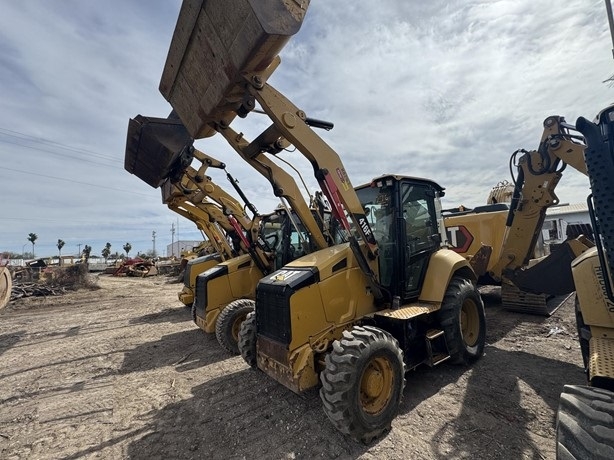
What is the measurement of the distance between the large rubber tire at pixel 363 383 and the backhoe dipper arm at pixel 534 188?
13.1 ft

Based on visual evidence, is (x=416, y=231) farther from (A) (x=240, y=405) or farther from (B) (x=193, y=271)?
(B) (x=193, y=271)

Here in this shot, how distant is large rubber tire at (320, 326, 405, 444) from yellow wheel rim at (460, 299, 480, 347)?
1.92 m

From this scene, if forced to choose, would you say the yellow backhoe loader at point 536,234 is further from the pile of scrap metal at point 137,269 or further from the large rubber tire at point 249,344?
the pile of scrap metal at point 137,269

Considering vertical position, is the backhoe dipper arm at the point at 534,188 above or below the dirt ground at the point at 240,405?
above

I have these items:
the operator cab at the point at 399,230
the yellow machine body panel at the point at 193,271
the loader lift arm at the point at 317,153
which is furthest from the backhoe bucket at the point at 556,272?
the yellow machine body panel at the point at 193,271

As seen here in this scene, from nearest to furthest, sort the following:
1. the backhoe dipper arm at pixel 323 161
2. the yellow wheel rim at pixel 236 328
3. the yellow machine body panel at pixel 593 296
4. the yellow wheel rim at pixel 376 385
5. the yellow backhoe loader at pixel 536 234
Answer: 1. the yellow machine body panel at pixel 593 296
2. the yellow wheel rim at pixel 376 385
3. the backhoe dipper arm at pixel 323 161
4. the yellow backhoe loader at pixel 536 234
5. the yellow wheel rim at pixel 236 328

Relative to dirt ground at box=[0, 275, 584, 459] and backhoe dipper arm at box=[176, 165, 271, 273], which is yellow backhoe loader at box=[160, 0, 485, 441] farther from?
backhoe dipper arm at box=[176, 165, 271, 273]

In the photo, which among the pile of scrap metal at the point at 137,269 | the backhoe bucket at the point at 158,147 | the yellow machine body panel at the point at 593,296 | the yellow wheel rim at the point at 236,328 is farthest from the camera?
the pile of scrap metal at the point at 137,269

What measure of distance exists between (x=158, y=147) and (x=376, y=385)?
209 inches

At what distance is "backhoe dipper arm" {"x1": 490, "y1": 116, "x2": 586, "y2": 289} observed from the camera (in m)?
4.92

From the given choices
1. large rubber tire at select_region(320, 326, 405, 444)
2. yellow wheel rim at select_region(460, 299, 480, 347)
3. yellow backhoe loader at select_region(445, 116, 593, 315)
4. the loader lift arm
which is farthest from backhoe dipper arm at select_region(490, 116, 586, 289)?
large rubber tire at select_region(320, 326, 405, 444)

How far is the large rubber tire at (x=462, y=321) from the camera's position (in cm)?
416

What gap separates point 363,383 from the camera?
3.13 metres

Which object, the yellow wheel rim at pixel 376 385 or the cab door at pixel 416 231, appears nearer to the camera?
the yellow wheel rim at pixel 376 385
